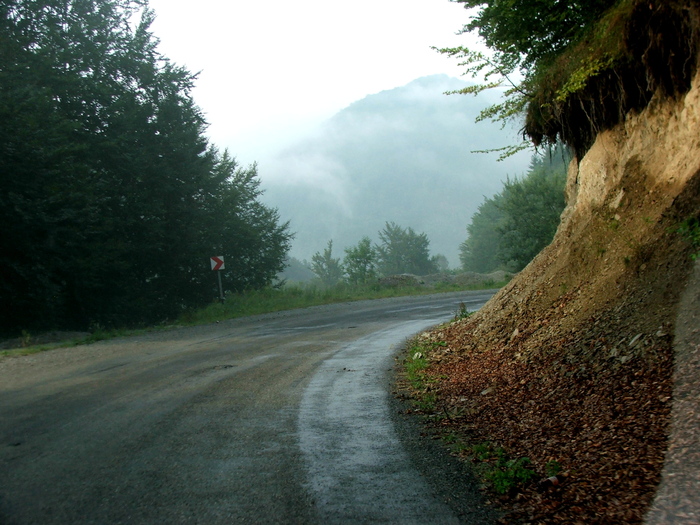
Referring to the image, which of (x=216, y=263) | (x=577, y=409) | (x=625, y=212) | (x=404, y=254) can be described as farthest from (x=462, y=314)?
(x=404, y=254)

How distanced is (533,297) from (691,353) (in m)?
4.19

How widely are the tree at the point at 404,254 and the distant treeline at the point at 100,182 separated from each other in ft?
240

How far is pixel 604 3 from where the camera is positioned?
7.85 meters

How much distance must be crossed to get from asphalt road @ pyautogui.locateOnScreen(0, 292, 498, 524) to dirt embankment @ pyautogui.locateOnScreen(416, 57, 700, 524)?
0.74 metres

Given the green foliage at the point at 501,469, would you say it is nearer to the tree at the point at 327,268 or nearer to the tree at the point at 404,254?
the tree at the point at 404,254

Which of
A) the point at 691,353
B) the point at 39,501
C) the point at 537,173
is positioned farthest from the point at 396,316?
the point at 537,173

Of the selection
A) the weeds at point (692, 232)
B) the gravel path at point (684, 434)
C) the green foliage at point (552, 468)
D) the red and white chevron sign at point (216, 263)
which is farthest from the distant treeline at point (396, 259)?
the green foliage at point (552, 468)

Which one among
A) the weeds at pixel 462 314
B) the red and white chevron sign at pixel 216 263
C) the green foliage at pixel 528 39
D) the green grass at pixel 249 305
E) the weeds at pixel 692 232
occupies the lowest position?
the weeds at pixel 462 314

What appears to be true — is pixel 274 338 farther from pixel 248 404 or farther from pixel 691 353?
pixel 691 353

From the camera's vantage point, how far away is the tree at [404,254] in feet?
341

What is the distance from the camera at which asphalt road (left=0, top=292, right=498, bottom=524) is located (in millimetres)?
3602

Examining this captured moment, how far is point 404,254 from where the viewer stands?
350 feet

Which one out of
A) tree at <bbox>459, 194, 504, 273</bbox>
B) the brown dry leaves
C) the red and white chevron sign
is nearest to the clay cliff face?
the brown dry leaves

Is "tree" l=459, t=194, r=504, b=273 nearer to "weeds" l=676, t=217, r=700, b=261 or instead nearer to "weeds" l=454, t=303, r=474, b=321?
"weeds" l=454, t=303, r=474, b=321
